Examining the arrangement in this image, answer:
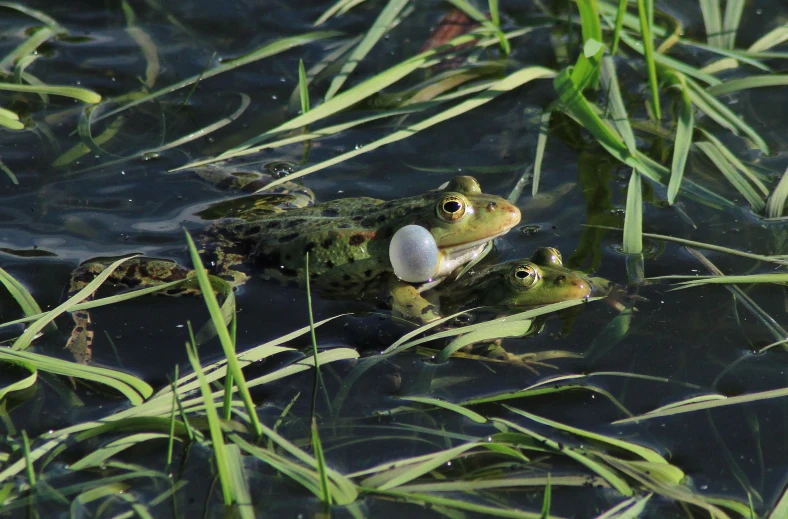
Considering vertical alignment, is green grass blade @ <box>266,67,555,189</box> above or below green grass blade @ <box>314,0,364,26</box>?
below

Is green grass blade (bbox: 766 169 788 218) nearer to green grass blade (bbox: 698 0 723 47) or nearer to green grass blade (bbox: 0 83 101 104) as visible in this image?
green grass blade (bbox: 698 0 723 47)

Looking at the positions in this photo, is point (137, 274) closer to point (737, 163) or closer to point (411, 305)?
point (411, 305)

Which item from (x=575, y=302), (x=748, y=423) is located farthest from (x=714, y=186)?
(x=748, y=423)

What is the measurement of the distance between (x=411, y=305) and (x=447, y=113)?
138 centimetres

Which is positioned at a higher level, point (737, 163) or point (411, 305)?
point (737, 163)

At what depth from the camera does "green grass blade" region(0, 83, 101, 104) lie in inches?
182

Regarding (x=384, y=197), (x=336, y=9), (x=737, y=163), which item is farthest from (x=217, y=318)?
(x=336, y=9)

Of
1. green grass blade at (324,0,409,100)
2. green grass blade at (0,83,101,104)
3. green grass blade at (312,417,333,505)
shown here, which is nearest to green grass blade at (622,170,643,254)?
green grass blade at (324,0,409,100)

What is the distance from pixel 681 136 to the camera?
4254mm

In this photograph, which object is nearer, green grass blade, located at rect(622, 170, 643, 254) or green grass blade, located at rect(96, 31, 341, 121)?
green grass blade, located at rect(622, 170, 643, 254)

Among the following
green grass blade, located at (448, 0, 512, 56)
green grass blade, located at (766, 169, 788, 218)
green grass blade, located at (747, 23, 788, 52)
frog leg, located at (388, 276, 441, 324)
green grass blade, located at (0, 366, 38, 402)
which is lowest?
frog leg, located at (388, 276, 441, 324)

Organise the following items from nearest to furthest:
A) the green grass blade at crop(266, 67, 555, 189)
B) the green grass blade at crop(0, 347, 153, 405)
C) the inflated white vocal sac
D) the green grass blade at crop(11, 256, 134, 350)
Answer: the green grass blade at crop(0, 347, 153, 405)
the green grass blade at crop(11, 256, 134, 350)
the inflated white vocal sac
the green grass blade at crop(266, 67, 555, 189)

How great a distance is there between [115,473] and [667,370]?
2150 millimetres

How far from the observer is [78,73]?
16.7 feet
